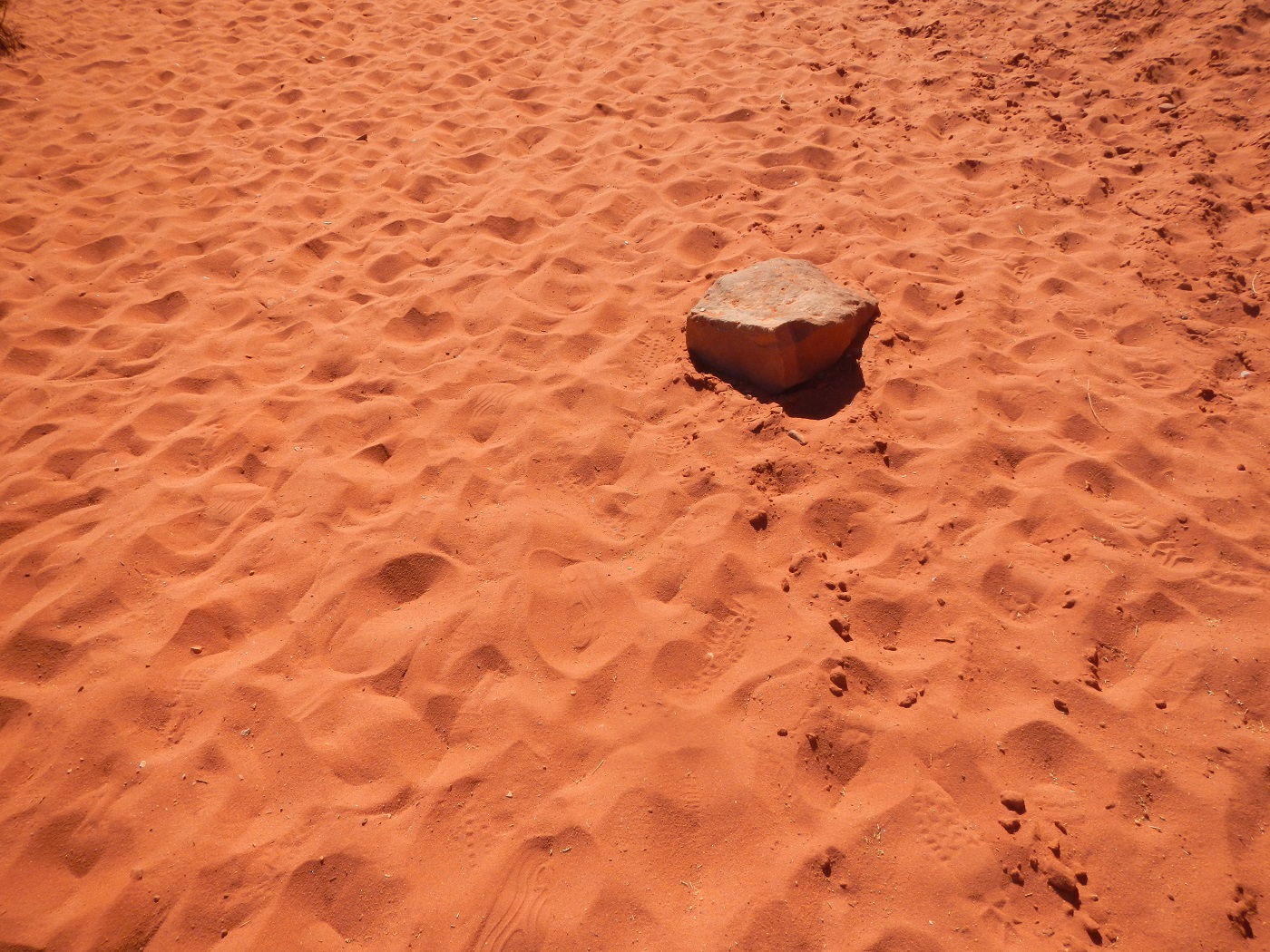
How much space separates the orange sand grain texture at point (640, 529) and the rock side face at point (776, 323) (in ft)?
0.44

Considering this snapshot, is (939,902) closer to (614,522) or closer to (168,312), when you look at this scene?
(614,522)

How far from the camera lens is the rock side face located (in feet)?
9.11

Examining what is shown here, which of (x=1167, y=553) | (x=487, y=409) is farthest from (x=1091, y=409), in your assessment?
(x=487, y=409)

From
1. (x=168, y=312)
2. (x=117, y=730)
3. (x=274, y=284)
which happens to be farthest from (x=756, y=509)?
(x=168, y=312)

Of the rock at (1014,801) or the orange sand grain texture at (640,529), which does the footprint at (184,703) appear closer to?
the orange sand grain texture at (640,529)

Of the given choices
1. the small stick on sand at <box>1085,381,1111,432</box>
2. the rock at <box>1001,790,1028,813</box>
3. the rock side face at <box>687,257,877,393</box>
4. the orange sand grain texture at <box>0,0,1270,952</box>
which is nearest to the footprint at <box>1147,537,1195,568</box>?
the orange sand grain texture at <box>0,0,1270,952</box>

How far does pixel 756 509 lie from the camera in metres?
2.47

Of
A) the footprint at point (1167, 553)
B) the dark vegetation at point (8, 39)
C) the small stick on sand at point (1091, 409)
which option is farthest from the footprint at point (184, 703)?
the dark vegetation at point (8, 39)

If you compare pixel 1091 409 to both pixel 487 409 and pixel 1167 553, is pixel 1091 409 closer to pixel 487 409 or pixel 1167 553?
pixel 1167 553

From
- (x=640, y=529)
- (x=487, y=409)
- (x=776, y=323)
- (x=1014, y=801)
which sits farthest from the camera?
(x=487, y=409)

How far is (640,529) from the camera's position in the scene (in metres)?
2.44

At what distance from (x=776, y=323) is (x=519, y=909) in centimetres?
210

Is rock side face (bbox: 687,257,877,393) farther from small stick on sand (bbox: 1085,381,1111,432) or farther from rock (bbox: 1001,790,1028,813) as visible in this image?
rock (bbox: 1001,790,1028,813)

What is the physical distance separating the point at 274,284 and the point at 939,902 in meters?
3.66
